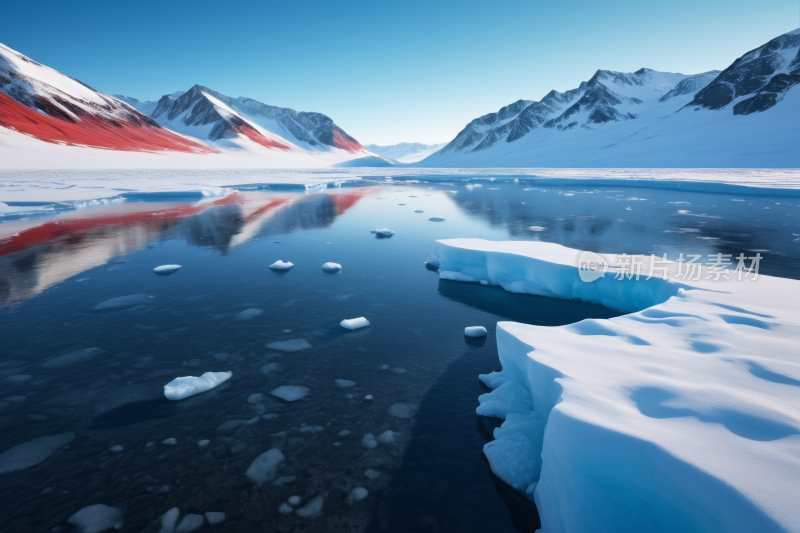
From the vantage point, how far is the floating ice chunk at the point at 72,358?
439 cm

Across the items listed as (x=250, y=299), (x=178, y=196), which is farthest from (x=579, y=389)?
(x=178, y=196)

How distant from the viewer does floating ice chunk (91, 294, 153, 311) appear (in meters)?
6.03

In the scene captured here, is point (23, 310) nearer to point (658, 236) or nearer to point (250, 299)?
point (250, 299)

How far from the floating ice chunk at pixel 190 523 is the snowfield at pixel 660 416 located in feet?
7.31

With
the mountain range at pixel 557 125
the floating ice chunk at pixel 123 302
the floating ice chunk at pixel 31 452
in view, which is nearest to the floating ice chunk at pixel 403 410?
the floating ice chunk at pixel 31 452

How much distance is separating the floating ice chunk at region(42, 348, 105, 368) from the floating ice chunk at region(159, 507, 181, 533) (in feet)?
9.64

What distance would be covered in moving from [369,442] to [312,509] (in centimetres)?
Result: 76

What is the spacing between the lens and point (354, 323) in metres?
5.50

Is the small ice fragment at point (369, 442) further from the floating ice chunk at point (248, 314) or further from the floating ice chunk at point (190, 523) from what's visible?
the floating ice chunk at point (248, 314)

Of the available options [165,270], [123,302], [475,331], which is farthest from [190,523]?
[165,270]

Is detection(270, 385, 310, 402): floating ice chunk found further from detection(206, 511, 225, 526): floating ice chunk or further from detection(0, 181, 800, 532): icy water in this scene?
detection(206, 511, 225, 526): floating ice chunk

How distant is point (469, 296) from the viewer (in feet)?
23.0

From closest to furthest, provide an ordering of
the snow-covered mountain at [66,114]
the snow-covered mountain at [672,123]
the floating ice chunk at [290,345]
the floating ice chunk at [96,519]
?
the floating ice chunk at [96,519] → the floating ice chunk at [290,345] → the snow-covered mountain at [66,114] → the snow-covered mountain at [672,123]

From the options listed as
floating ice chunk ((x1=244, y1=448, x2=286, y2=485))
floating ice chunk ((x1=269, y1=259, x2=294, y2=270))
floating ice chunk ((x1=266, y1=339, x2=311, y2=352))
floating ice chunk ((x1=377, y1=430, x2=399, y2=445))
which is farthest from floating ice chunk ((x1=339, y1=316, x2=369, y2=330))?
floating ice chunk ((x1=269, y1=259, x2=294, y2=270))
